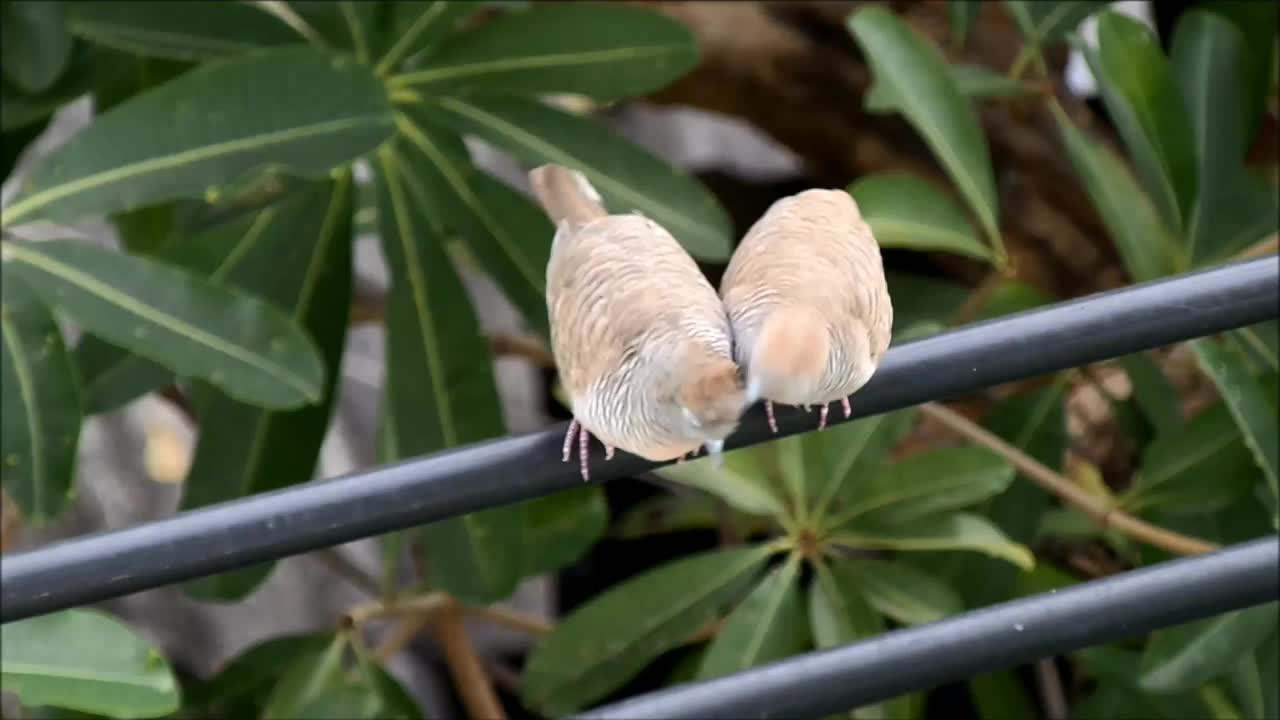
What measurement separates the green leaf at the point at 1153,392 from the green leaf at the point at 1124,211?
6 cm

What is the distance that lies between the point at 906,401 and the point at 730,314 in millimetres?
67

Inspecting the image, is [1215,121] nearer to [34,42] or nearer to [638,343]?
[638,343]

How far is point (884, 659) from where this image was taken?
45 centimetres

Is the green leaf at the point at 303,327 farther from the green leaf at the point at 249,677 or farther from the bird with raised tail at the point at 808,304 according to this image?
the bird with raised tail at the point at 808,304

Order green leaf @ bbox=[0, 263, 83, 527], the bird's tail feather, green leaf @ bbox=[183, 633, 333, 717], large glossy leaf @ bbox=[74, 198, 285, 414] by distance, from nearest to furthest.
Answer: the bird's tail feather
green leaf @ bbox=[0, 263, 83, 527]
large glossy leaf @ bbox=[74, 198, 285, 414]
green leaf @ bbox=[183, 633, 333, 717]

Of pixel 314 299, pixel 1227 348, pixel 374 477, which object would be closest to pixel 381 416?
pixel 314 299

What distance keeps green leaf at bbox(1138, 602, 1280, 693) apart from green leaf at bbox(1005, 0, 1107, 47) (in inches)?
14.8

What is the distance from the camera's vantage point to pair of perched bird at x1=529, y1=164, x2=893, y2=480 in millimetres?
362

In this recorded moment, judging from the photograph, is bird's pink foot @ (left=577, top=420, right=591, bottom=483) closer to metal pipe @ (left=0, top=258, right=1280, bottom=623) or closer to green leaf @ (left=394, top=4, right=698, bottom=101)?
metal pipe @ (left=0, top=258, right=1280, bottom=623)

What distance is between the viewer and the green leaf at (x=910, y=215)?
744mm

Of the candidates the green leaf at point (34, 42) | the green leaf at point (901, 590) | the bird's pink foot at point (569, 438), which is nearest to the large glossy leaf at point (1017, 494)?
the green leaf at point (901, 590)

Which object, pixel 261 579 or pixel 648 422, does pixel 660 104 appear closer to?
pixel 261 579

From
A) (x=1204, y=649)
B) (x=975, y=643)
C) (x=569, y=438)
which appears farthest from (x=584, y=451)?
(x=1204, y=649)

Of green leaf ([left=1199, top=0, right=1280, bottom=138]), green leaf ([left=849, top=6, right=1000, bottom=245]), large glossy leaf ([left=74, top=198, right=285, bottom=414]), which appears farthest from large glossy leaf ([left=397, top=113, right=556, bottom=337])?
green leaf ([left=1199, top=0, right=1280, bottom=138])
